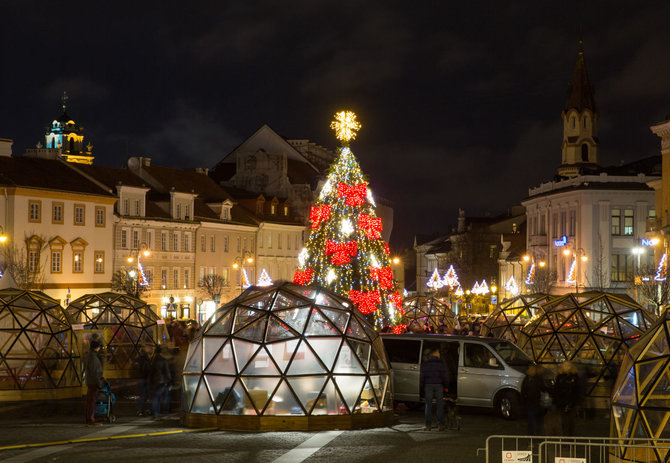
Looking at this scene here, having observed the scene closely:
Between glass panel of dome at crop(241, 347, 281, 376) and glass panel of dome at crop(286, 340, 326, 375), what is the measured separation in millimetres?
300

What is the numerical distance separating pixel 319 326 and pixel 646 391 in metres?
7.56

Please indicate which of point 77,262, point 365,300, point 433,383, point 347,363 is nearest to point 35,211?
point 77,262

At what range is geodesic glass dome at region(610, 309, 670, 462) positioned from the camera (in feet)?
44.2

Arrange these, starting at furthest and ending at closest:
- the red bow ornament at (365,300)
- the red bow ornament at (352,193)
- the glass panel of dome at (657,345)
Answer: the red bow ornament at (352,193) → the red bow ornament at (365,300) → the glass panel of dome at (657,345)

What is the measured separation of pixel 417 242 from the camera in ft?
482

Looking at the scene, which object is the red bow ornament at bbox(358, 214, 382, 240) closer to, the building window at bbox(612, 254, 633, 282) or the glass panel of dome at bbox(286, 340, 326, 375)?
the glass panel of dome at bbox(286, 340, 326, 375)

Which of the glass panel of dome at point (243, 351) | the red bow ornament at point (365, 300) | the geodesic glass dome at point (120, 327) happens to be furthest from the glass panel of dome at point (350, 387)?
the geodesic glass dome at point (120, 327)

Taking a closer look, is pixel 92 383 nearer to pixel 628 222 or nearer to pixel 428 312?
pixel 428 312

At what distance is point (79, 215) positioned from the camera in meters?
59.5

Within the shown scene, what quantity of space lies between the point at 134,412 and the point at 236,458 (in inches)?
283

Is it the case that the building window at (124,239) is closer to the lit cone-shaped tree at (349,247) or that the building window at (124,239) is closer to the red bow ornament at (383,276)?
the lit cone-shaped tree at (349,247)

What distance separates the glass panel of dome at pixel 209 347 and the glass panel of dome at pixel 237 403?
828 mm

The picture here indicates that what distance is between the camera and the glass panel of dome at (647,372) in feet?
45.4

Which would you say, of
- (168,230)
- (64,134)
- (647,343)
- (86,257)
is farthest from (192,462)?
(64,134)
